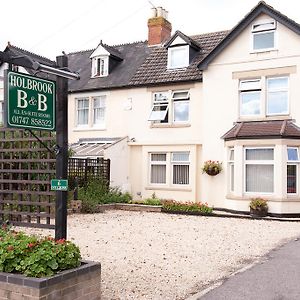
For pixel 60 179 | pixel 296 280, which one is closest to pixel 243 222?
pixel 296 280

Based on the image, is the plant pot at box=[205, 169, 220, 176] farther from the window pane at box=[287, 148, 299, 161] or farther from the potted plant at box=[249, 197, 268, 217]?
the window pane at box=[287, 148, 299, 161]

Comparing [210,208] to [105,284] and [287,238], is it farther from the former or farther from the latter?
[105,284]

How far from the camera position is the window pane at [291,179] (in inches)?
680

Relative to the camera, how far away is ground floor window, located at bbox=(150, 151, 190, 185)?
68.5ft

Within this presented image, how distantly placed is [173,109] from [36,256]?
54.7 ft

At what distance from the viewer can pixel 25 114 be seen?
6.00 meters

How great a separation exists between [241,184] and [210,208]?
1631mm

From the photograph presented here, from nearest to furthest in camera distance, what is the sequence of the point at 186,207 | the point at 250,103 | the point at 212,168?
the point at 186,207 → the point at 250,103 → the point at 212,168

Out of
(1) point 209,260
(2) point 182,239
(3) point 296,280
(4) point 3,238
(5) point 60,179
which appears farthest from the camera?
(2) point 182,239

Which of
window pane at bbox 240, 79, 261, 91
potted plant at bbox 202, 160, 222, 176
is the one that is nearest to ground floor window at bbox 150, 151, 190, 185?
potted plant at bbox 202, 160, 222, 176

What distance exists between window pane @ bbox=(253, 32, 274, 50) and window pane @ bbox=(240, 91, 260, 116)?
1.99m

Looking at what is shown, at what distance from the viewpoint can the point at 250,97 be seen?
18859 millimetres

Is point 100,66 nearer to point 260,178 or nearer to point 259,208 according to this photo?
point 260,178

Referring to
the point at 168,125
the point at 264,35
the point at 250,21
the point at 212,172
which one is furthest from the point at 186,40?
the point at 212,172
